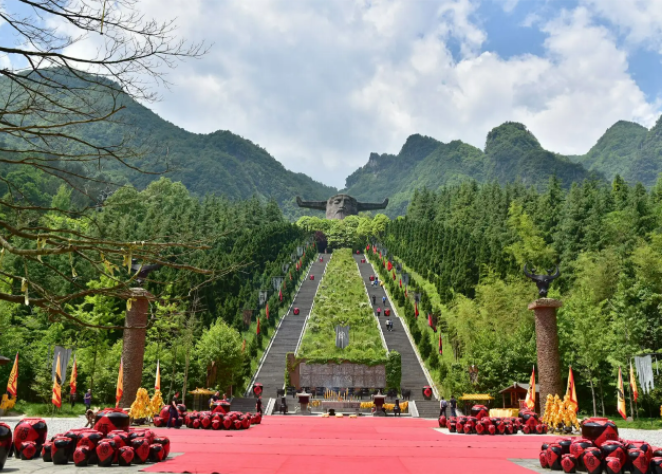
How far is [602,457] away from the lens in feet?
26.1

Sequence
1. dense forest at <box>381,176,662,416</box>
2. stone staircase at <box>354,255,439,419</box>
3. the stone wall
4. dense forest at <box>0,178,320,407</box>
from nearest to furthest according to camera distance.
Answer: dense forest at <box>0,178,320,407</box> < dense forest at <box>381,176,662,416</box> < stone staircase at <box>354,255,439,419</box> < the stone wall

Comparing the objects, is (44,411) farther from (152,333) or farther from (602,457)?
(602,457)

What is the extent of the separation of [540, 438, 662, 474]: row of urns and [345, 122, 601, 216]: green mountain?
377ft

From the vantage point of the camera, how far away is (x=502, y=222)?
182 feet

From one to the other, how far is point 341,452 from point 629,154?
5608 inches

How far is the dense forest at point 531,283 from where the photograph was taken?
2372cm

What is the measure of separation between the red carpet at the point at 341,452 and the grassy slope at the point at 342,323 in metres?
14.6

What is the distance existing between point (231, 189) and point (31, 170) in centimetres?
7327

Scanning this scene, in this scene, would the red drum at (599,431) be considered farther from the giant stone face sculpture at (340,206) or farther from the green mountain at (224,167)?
the green mountain at (224,167)

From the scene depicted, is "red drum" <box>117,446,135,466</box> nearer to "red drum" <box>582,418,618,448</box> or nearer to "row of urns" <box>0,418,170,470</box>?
"row of urns" <box>0,418,170,470</box>

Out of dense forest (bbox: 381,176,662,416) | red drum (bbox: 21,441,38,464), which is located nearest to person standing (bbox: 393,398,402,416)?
dense forest (bbox: 381,176,662,416)

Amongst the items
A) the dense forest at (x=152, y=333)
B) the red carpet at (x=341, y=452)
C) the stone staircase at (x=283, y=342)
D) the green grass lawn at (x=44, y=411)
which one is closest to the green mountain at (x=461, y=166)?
the stone staircase at (x=283, y=342)

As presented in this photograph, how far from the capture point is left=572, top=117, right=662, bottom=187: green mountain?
118 meters

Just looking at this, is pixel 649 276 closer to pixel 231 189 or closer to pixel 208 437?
pixel 208 437
